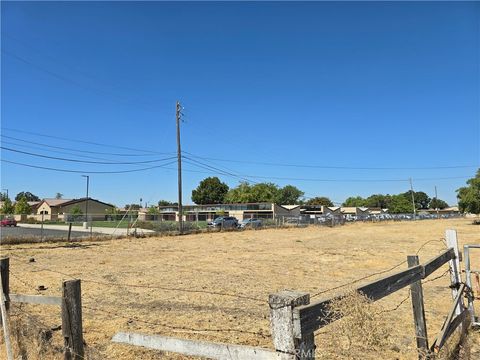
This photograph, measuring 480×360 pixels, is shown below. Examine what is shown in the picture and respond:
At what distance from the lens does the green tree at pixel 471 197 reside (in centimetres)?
5581

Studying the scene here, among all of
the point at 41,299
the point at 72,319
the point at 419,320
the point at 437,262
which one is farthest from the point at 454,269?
the point at 41,299

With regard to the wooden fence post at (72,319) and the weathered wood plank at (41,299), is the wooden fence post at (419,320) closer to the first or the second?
the wooden fence post at (72,319)

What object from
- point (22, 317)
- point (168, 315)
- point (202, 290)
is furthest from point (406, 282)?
point (202, 290)

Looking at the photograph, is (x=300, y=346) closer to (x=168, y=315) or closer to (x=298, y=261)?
(x=168, y=315)

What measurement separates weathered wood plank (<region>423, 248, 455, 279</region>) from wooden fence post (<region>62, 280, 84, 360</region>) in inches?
144

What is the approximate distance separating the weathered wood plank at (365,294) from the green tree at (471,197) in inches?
2389

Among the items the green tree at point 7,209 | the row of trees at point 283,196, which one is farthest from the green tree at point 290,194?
the green tree at point 7,209

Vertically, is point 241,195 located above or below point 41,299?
above

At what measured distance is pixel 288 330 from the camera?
2193 millimetres

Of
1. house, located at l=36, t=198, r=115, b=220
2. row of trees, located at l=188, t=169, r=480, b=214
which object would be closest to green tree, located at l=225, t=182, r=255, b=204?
row of trees, located at l=188, t=169, r=480, b=214

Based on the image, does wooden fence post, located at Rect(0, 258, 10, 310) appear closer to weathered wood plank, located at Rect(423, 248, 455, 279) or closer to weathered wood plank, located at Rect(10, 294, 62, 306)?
weathered wood plank, located at Rect(10, 294, 62, 306)

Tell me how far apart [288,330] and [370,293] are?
131 cm

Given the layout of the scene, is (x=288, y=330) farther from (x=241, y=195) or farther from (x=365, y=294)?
(x=241, y=195)

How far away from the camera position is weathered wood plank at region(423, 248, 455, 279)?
4430 mm
